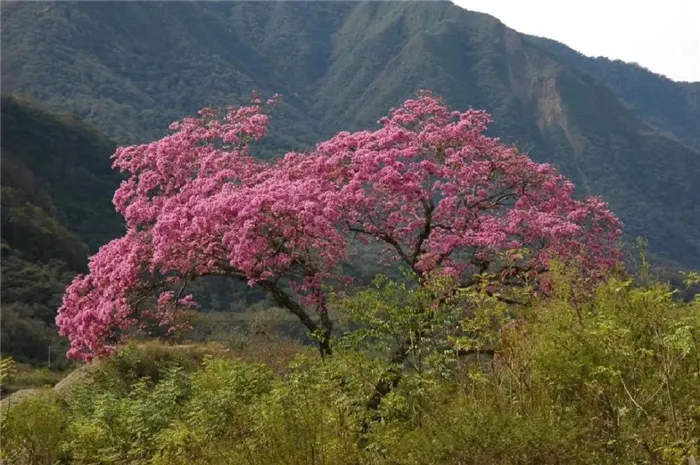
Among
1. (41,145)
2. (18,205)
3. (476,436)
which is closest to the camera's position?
(476,436)

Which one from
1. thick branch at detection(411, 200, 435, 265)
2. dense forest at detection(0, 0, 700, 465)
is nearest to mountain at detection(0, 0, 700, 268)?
dense forest at detection(0, 0, 700, 465)

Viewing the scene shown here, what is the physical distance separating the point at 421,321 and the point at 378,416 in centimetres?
105

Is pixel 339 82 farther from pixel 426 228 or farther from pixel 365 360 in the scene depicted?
pixel 365 360

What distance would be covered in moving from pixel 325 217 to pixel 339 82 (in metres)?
172

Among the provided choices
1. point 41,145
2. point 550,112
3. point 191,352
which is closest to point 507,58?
point 550,112

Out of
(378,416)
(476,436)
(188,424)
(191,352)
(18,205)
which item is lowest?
(18,205)

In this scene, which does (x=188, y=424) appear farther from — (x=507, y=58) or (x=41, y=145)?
(x=507, y=58)

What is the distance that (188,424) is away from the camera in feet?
25.9

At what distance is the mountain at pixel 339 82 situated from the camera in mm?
122938

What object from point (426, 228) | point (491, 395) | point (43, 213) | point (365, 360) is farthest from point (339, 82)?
point (491, 395)

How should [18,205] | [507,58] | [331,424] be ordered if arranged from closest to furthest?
[331,424], [18,205], [507,58]

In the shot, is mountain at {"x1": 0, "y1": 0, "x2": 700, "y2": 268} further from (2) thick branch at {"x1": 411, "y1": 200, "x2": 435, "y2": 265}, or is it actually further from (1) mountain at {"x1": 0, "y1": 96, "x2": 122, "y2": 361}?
(2) thick branch at {"x1": 411, "y1": 200, "x2": 435, "y2": 265}

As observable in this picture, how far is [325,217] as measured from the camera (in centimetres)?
1036

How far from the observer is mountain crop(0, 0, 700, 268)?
4840 inches
